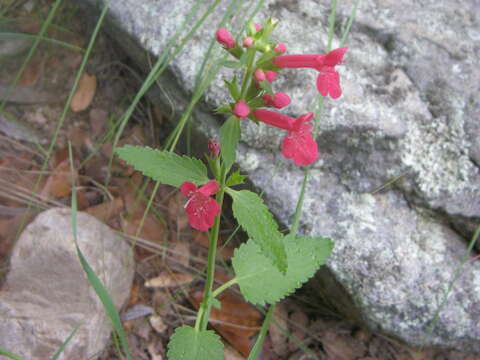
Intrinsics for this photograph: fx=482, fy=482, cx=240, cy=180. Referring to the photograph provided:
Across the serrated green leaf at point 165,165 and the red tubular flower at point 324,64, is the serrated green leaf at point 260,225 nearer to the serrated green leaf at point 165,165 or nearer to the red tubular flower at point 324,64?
the serrated green leaf at point 165,165

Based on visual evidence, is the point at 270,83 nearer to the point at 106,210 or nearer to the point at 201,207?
the point at 201,207

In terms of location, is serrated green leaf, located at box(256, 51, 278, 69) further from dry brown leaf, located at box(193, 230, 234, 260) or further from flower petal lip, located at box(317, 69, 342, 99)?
dry brown leaf, located at box(193, 230, 234, 260)

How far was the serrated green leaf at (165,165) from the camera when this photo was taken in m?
1.47

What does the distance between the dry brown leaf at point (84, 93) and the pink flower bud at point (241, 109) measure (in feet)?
5.27

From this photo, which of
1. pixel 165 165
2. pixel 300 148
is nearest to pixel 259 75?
A: pixel 300 148

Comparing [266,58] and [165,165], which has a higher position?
[266,58]

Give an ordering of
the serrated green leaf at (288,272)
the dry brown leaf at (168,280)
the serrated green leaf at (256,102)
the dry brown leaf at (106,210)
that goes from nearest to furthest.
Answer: the serrated green leaf at (256,102), the serrated green leaf at (288,272), the dry brown leaf at (168,280), the dry brown leaf at (106,210)

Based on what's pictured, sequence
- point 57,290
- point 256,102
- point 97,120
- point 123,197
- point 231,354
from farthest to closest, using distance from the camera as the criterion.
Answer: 1. point 97,120
2. point 123,197
3. point 231,354
4. point 57,290
5. point 256,102

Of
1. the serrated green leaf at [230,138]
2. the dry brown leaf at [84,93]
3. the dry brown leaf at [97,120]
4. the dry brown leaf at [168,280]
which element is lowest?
the dry brown leaf at [168,280]

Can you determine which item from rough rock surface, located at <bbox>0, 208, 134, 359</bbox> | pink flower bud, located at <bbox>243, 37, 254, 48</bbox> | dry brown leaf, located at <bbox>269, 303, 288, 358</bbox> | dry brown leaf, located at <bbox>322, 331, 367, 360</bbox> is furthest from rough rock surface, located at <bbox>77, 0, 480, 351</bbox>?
pink flower bud, located at <bbox>243, 37, 254, 48</bbox>

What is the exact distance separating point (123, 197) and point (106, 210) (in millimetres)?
113

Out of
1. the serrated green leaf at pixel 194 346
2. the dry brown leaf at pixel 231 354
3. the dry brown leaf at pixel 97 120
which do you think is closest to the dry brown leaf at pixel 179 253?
→ the dry brown leaf at pixel 231 354

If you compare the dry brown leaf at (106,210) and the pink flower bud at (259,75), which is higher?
the pink flower bud at (259,75)

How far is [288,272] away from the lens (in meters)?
1.79
